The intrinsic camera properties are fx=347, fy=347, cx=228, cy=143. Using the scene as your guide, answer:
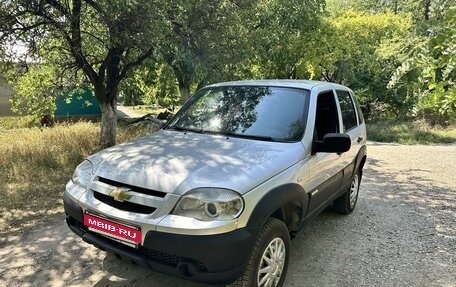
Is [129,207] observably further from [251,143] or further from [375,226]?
[375,226]

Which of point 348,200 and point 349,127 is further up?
point 349,127

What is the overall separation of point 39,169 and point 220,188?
5507 mm

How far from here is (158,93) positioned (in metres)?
21.8

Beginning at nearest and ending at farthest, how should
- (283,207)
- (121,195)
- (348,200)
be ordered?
1. (121,195)
2. (283,207)
3. (348,200)

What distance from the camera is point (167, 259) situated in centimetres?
240

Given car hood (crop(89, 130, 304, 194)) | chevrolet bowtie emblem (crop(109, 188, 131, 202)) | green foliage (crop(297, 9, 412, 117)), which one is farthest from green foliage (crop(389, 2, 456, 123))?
green foliage (crop(297, 9, 412, 117))

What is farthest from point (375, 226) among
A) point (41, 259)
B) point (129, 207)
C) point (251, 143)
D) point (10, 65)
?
point (10, 65)

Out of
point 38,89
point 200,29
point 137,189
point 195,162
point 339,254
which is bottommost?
point 339,254

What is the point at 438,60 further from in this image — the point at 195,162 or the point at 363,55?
Result: the point at 363,55

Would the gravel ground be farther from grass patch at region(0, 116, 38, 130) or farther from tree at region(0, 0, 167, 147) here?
grass patch at region(0, 116, 38, 130)

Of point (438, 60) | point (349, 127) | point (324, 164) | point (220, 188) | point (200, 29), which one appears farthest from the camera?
point (200, 29)

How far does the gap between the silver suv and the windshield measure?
1 centimetres

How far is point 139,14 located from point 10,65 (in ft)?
11.2

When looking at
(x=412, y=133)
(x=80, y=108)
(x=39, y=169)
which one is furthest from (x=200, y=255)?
(x=80, y=108)
